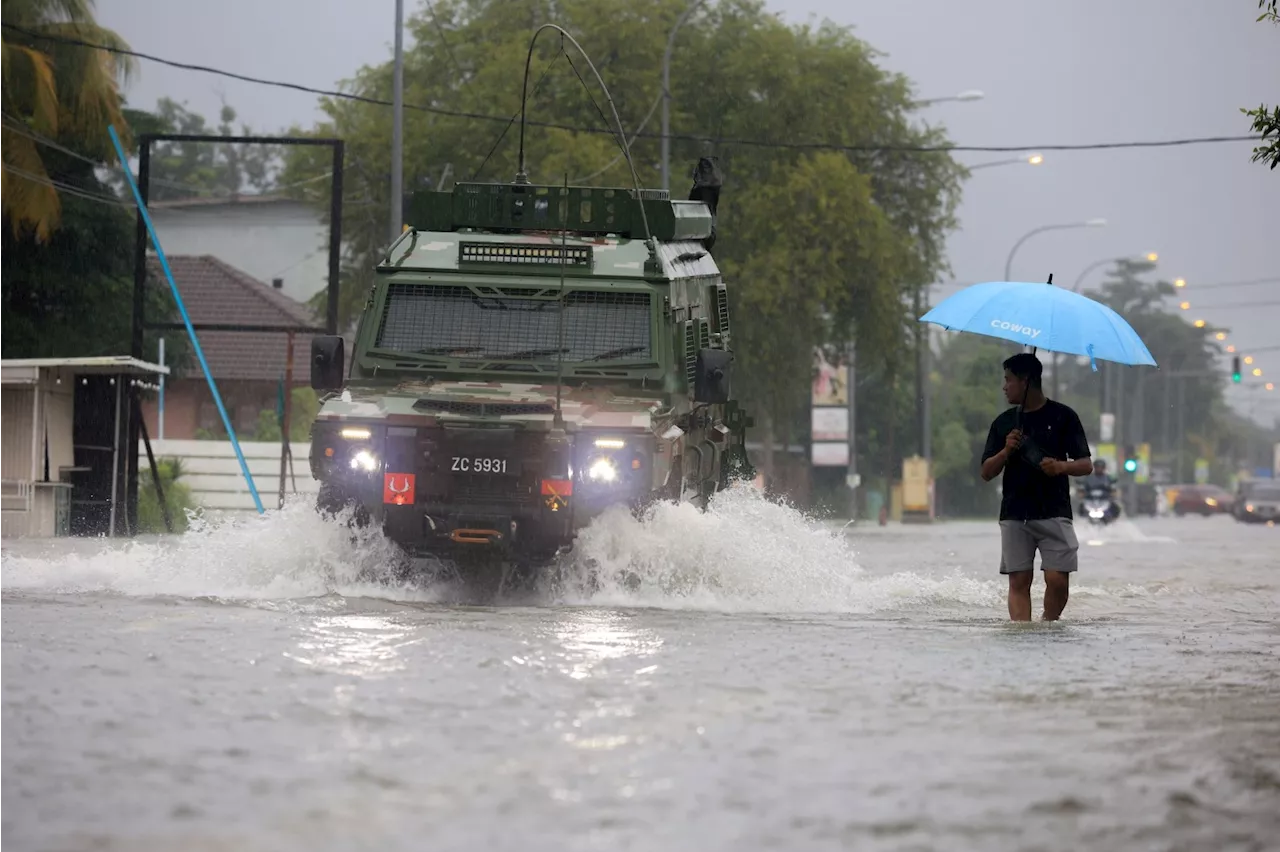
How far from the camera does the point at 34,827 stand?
6172mm

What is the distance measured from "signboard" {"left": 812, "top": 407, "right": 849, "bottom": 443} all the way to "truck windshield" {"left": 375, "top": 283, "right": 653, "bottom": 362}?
44111 mm

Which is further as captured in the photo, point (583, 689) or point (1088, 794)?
point (583, 689)

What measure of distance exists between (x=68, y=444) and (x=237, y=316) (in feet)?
104

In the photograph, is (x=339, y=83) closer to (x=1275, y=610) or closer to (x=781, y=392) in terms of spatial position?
(x=781, y=392)

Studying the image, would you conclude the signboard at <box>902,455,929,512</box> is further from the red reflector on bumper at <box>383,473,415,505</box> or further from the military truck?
the red reflector on bumper at <box>383,473,415,505</box>

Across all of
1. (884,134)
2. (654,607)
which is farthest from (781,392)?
(654,607)

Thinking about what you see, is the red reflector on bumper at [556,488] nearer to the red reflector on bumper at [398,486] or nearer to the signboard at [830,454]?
the red reflector on bumper at [398,486]

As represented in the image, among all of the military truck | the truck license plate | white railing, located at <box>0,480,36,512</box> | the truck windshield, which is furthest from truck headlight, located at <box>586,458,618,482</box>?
white railing, located at <box>0,480,36,512</box>

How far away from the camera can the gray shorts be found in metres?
12.7

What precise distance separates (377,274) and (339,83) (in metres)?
30.3

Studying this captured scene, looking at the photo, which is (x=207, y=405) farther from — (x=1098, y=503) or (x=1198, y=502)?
(x=1198, y=502)

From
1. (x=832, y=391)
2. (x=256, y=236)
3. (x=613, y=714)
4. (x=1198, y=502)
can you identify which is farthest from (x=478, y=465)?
(x=1198, y=502)

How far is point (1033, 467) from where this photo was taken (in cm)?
1268

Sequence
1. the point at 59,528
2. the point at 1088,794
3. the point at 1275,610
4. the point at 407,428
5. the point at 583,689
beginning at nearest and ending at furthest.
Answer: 1. the point at 1088,794
2. the point at 583,689
3. the point at 407,428
4. the point at 1275,610
5. the point at 59,528
